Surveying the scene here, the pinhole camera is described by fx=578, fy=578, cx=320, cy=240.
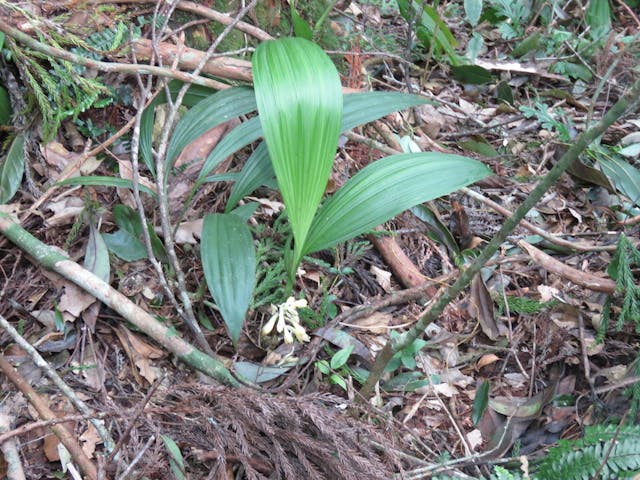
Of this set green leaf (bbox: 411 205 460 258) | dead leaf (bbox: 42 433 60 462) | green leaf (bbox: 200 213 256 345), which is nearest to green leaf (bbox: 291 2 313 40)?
green leaf (bbox: 411 205 460 258)

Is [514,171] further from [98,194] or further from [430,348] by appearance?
[98,194]

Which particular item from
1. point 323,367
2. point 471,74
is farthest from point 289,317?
point 471,74

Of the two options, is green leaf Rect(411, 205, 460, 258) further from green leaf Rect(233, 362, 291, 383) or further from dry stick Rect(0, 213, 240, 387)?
dry stick Rect(0, 213, 240, 387)

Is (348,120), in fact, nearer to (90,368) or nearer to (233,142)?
(233,142)

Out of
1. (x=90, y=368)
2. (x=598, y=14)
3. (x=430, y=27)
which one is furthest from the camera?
(x=598, y=14)

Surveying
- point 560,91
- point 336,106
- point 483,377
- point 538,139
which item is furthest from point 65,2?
point 560,91

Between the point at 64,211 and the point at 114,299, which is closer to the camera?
the point at 114,299

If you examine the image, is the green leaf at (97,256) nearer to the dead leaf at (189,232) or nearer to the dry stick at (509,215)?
the dead leaf at (189,232)
